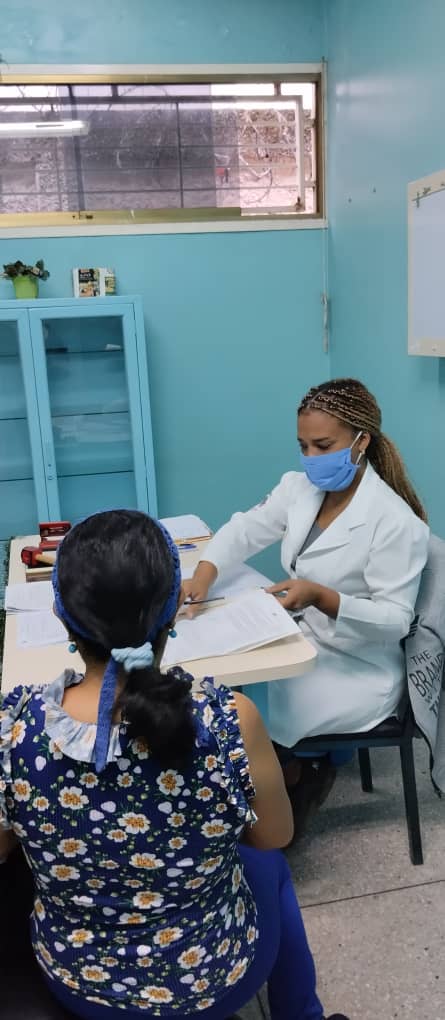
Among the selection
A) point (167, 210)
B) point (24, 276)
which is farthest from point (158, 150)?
point (24, 276)

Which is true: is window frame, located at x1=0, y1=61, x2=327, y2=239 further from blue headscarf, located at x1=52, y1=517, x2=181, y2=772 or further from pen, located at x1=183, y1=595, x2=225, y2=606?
blue headscarf, located at x1=52, y1=517, x2=181, y2=772

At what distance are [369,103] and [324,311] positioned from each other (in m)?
0.88

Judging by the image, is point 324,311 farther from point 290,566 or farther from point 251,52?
point 290,566

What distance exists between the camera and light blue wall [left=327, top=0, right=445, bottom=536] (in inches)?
96.6

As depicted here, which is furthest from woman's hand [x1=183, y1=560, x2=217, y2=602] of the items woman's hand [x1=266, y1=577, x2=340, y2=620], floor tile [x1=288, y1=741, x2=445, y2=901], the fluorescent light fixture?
the fluorescent light fixture

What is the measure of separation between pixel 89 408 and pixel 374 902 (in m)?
2.20

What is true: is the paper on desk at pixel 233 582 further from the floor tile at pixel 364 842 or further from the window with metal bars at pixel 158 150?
the window with metal bars at pixel 158 150

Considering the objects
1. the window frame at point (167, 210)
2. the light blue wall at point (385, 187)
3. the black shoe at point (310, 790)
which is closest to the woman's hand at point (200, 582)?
the black shoe at point (310, 790)

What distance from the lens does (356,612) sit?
67.1 inches

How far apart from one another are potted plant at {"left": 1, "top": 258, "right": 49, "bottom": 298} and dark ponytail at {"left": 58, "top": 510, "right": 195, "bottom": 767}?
2431 mm

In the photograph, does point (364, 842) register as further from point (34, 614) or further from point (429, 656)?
point (34, 614)

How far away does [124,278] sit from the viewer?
329 cm

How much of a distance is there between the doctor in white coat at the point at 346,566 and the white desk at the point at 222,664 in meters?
0.24

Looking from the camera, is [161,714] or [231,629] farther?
[231,629]
